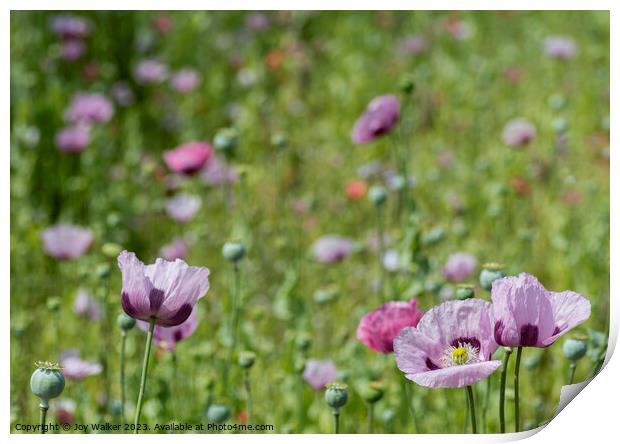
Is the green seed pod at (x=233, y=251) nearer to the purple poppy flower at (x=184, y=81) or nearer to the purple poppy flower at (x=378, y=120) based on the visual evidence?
the purple poppy flower at (x=378, y=120)

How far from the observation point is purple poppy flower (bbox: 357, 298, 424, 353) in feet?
2.55

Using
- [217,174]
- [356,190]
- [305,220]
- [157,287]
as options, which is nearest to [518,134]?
[356,190]

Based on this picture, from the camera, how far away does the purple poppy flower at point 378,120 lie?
1.06m

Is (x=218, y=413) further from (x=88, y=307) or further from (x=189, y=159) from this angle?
(x=189, y=159)

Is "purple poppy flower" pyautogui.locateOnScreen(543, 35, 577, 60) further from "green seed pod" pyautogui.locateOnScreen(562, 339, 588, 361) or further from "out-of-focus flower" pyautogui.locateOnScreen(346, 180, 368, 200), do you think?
"green seed pod" pyautogui.locateOnScreen(562, 339, 588, 361)

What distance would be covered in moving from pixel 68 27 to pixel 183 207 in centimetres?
46

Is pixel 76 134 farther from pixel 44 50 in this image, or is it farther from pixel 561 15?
pixel 561 15

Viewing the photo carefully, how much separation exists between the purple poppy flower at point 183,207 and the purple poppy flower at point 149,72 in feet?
1.23

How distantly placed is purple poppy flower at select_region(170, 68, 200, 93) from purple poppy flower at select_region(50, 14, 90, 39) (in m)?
0.20

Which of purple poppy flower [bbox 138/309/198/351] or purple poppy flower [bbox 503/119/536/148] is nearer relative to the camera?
purple poppy flower [bbox 138/309/198/351]

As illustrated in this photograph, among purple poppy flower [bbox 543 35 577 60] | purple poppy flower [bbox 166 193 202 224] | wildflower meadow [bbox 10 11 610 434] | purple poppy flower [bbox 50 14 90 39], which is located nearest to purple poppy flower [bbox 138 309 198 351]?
wildflower meadow [bbox 10 11 610 434]

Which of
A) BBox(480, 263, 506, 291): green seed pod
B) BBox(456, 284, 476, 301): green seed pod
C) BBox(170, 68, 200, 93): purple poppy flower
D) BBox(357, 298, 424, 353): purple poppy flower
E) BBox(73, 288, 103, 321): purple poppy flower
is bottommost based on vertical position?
BBox(357, 298, 424, 353): purple poppy flower

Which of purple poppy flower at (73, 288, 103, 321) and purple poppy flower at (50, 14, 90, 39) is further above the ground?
purple poppy flower at (50, 14, 90, 39)

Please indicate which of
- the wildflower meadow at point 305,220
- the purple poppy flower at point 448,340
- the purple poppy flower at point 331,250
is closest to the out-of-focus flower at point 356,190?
the wildflower meadow at point 305,220
